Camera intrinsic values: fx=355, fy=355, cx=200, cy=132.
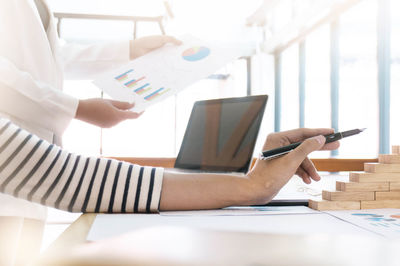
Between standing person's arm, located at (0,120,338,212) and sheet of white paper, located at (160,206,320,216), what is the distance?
1 cm

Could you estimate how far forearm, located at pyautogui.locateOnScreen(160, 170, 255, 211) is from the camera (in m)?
0.54

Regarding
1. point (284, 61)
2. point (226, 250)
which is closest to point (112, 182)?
point (226, 250)

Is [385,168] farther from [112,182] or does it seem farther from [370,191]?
[112,182]

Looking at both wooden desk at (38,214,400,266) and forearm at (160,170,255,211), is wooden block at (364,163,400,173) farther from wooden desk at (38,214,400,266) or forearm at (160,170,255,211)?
wooden desk at (38,214,400,266)

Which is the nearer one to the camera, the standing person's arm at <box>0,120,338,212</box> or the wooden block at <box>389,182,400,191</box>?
the standing person's arm at <box>0,120,338,212</box>

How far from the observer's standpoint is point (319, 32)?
5.28m

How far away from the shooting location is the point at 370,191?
1.97ft

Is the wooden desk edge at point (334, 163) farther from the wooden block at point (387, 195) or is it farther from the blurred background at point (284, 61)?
the blurred background at point (284, 61)

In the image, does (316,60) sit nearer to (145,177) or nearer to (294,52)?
(294,52)

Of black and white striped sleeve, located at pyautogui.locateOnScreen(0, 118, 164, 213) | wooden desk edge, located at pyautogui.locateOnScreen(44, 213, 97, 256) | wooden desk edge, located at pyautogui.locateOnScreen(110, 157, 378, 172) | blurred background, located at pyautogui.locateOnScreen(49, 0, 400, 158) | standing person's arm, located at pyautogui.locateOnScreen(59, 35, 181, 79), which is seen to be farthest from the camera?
blurred background, located at pyautogui.locateOnScreen(49, 0, 400, 158)

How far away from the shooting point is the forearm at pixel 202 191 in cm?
Answer: 54

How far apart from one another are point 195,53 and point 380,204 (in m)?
0.55

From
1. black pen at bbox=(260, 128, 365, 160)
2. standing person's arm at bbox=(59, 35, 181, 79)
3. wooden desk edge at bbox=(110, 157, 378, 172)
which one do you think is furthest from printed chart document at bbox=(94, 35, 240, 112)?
wooden desk edge at bbox=(110, 157, 378, 172)

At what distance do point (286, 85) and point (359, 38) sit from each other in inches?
86.3
